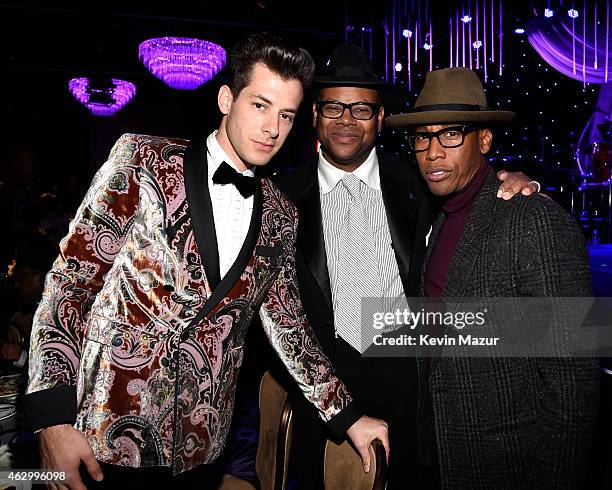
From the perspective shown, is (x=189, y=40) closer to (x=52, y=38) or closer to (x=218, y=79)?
(x=52, y=38)

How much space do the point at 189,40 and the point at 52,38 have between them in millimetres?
3928

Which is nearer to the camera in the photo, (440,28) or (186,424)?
(186,424)

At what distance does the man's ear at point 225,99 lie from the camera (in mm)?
1710

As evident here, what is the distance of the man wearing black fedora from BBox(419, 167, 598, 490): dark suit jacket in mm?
370

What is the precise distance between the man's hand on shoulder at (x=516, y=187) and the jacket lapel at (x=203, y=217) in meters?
0.99

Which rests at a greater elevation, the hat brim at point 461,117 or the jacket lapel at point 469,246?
the hat brim at point 461,117

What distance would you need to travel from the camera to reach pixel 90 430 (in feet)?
4.64

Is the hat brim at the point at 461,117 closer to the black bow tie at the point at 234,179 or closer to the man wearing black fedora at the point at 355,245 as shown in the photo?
the man wearing black fedora at the point at 355,245

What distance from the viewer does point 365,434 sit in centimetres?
168

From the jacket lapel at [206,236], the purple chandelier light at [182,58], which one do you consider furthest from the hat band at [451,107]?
the purple chandelier light at [182,58]

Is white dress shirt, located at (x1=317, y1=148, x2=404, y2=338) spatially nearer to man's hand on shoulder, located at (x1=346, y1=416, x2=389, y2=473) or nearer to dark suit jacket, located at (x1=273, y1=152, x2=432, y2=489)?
dark suit jacket, located at (x1=273, y1=152, x2=432, y2=489)

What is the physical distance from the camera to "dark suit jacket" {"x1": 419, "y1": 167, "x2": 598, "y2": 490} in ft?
5.01

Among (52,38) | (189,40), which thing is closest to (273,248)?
(189,40)

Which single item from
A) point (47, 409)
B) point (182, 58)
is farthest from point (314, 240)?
point (182, 58)
